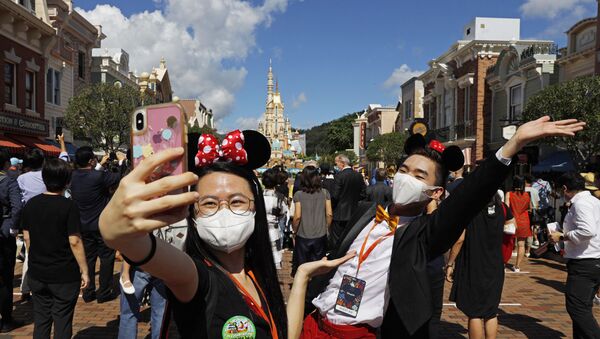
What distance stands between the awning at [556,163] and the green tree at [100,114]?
18624mm

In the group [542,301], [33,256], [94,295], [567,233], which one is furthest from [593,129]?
[33,256]

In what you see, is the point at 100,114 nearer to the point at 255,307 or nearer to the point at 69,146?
the point at 69,146

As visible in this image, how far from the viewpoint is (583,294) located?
467 cm

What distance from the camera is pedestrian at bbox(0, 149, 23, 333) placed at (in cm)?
557

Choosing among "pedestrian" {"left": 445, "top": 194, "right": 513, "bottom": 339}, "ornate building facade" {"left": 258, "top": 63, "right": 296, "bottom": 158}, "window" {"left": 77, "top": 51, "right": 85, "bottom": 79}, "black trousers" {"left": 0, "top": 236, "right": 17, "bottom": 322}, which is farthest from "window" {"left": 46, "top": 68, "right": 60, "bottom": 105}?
"ornate building facade" {"left": 258, "top": 63, "right": 296, "bottom": 158}

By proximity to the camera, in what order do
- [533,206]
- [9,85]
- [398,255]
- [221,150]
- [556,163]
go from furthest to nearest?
[9,85], [556,163], [533,206], [398,255], [221,150]

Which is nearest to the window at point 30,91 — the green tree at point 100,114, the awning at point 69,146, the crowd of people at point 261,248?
the green tree at point 100,114

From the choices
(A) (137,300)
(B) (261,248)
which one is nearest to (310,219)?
(A) (137,300)

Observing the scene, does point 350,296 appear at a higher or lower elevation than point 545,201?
higher

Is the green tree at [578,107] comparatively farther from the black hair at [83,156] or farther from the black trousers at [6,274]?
the black trousers at [6,274]

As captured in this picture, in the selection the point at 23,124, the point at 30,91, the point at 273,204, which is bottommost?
the point at 273,204

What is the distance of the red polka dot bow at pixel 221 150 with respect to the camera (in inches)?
77.8

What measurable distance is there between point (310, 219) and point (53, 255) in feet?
13.4

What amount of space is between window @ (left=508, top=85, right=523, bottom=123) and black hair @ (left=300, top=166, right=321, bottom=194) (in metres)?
18.4
